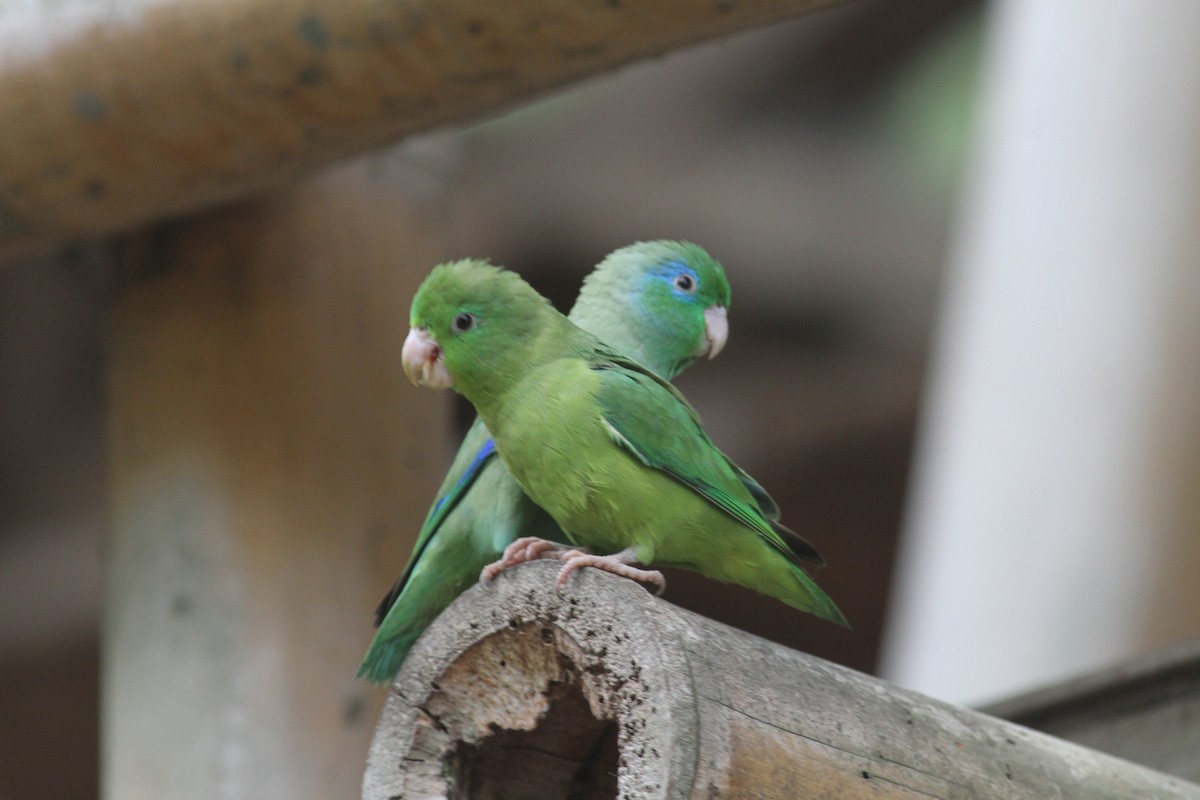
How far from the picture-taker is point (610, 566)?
180 centimetres

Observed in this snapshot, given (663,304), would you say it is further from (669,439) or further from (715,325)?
(669,439)

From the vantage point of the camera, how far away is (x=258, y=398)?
10.7 ft

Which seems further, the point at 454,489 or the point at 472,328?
the point at 454,489

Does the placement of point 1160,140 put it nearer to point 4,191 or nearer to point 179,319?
point 179,319

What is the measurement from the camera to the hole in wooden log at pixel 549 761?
180 cm

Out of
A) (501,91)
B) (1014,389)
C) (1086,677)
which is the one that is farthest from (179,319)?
(1014,389)

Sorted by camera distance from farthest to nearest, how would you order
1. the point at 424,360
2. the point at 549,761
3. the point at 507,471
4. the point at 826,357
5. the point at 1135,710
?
the point at 826,357, the point at 1135,710, the point at 507,471, the point at 424,360, the point at 549,761

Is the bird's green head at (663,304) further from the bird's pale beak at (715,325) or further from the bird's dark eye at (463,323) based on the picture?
the bird's dark eye at (463,323)

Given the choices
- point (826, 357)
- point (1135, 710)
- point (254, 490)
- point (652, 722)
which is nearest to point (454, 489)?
point (652, 722)

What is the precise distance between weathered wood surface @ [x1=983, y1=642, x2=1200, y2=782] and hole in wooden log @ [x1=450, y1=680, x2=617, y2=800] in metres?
1.08

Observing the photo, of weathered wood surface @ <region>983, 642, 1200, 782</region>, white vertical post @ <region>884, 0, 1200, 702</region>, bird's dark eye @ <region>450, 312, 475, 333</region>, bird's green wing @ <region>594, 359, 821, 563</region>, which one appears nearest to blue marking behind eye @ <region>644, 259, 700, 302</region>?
bird's green wing @ <region>594, 359, 821, 563</region>

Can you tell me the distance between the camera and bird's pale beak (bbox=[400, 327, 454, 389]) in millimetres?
1977

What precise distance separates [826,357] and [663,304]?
418 cm

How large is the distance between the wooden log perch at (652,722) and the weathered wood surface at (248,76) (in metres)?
1.09
